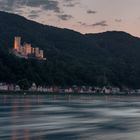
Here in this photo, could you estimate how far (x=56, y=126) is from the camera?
2880 centimetres

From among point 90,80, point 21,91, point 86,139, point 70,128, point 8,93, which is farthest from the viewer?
point 90,80

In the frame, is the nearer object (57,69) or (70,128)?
(70,128)

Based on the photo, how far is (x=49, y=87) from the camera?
168 m

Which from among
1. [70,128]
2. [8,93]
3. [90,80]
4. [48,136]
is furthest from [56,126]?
[90,80]

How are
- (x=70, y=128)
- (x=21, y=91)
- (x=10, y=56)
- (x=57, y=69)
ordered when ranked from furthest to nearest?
(x=57, y=69), (x=10, y=56), (x=21, y=91), (x=70, y=128)

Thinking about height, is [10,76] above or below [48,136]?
above

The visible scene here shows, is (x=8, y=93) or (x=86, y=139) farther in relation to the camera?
(x=8, y=93)

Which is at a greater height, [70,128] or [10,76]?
[10,76]

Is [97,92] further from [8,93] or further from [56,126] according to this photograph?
[56,126]

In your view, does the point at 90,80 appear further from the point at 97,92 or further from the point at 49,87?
the point at 49,87

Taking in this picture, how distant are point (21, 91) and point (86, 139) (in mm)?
129095

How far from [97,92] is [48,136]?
166359 millimetres

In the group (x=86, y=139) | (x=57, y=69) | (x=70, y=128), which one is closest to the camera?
(x=86, y=139)

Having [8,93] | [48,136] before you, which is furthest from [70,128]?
[8,93]
